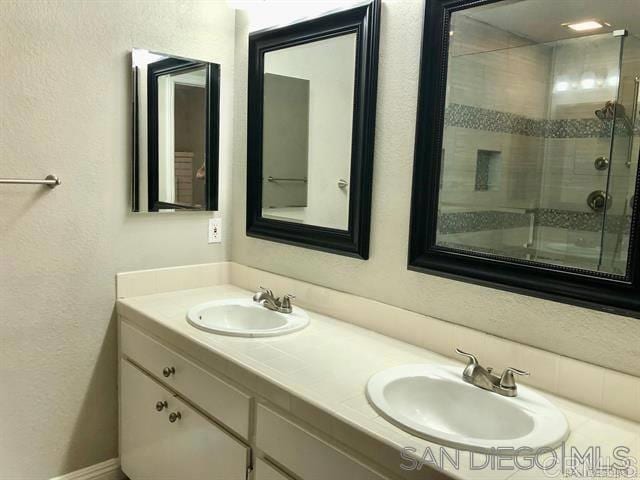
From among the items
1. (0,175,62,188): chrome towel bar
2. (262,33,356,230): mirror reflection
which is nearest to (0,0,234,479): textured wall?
(0,175,62,188): chrome towel bar

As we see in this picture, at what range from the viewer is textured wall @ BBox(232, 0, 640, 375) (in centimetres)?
135

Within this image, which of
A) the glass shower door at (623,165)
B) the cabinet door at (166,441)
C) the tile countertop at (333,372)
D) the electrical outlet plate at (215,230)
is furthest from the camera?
the electrical outlet plate at (215,230)

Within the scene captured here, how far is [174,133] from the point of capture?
2219mm

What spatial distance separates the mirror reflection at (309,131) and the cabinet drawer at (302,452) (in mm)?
792

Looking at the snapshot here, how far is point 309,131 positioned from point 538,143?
3.06 feet

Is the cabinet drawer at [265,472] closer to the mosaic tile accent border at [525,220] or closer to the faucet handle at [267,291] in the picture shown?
the faucet handle at [267,291]

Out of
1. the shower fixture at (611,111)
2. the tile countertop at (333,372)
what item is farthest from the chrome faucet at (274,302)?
the shower fixture at (611,111)

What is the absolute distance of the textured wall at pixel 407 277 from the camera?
1347 millimetres

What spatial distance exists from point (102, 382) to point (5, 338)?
1.38ft

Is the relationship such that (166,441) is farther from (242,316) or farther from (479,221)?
(479,221)

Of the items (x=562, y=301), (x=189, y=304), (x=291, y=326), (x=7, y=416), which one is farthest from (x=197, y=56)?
(x=562, y=301)

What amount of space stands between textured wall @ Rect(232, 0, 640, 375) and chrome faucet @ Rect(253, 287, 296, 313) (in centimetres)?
16

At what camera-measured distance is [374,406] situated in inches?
49.1

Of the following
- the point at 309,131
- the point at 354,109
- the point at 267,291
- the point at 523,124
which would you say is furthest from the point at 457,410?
the point at 309,131
